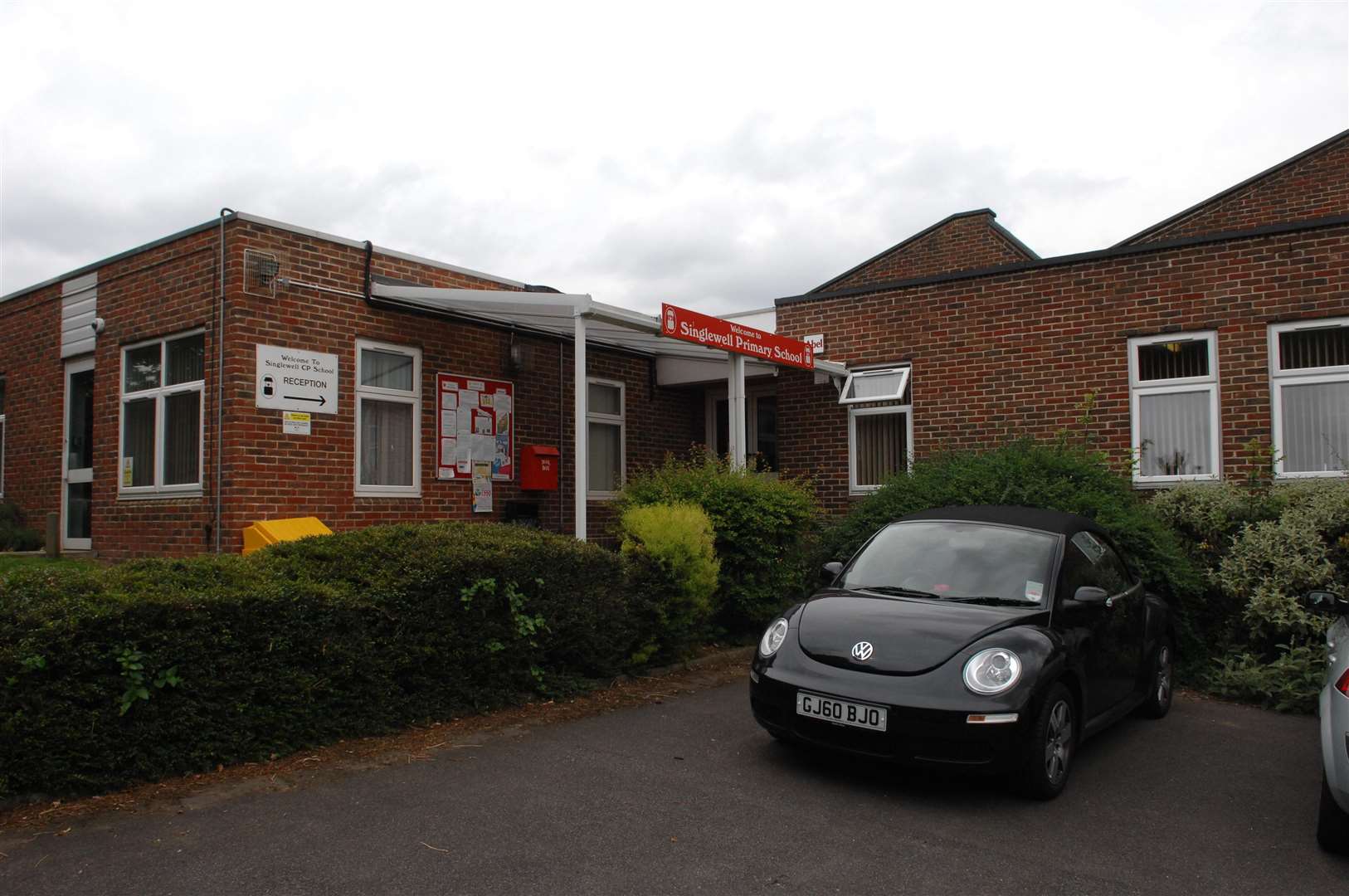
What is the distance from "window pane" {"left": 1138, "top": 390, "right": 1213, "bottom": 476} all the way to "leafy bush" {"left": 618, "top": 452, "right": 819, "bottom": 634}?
3.84 meters

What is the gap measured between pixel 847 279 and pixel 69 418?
17.2 metres

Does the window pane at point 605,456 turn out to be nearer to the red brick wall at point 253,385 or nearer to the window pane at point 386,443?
the red brick wall at point 253,385

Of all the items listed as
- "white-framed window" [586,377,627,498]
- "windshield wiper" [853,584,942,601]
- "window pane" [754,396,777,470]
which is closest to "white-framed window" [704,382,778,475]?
"window pane" [754,396,777,470]

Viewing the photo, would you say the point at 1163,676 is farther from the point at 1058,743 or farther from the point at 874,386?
the point at 874,386

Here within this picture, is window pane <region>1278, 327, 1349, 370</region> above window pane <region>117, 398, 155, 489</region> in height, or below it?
above

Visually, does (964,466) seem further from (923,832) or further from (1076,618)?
(923,832)

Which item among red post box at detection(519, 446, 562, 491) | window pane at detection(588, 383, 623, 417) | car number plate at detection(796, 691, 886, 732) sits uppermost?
window pane at detection(588, 383, 623, 417)

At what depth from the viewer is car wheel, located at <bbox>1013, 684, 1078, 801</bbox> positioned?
191 inches

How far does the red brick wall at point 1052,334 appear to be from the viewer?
980cm

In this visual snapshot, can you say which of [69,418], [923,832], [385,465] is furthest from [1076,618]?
[69,418]

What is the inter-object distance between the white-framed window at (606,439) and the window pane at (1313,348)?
7511 mm


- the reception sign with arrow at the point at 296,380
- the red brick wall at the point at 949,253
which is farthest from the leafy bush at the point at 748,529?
the red brick wall at the point at 949,253

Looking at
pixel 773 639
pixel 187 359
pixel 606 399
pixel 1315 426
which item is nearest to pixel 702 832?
pixel 773 639

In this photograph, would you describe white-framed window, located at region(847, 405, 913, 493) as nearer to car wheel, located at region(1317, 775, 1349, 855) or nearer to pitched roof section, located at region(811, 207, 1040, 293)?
car wheel, located at region(1317, 775, 1349, 855)
